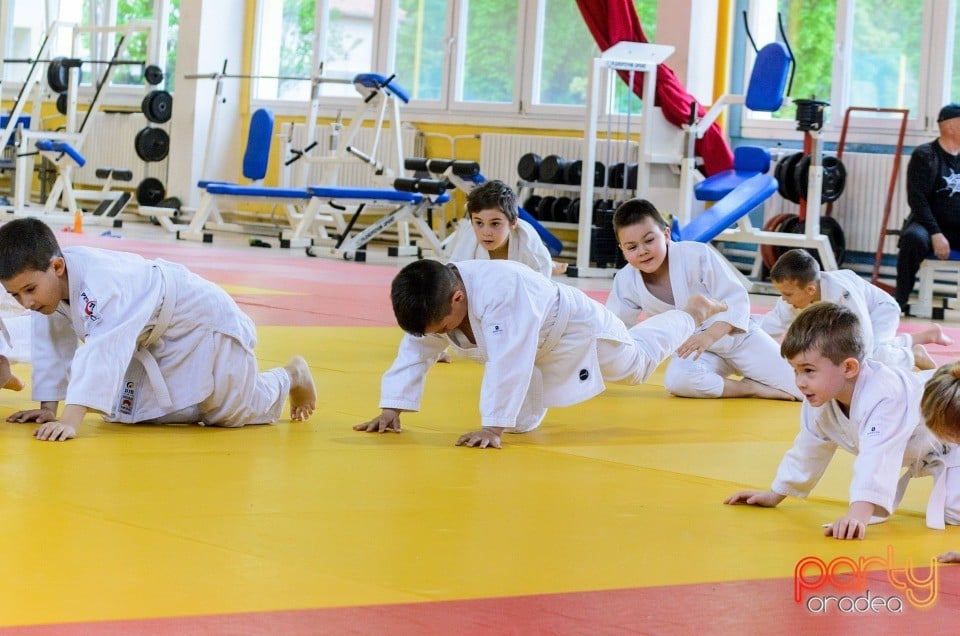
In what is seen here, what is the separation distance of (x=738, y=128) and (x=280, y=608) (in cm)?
941

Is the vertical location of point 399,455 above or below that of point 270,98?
below

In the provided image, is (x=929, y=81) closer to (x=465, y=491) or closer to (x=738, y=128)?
(x=738, y=128)

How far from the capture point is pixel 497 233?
15.8 feet

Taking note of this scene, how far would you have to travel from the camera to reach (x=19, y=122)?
14.2 metres

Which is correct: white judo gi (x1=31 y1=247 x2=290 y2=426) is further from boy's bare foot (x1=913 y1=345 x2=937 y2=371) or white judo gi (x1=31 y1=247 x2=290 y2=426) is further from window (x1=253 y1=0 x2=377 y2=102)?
window (x1=253 y1=0 x2=377 y2=102)

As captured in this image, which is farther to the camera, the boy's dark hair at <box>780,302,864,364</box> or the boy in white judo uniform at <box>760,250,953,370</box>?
the boy in white judo uniform at <box>760,250,953,370</box>

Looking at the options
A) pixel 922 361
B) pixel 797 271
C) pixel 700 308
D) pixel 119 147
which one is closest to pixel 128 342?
pixel 700 308

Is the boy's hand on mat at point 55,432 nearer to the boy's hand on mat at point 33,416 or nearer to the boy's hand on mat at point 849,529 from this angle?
the boy's hand on mat at point 33,416

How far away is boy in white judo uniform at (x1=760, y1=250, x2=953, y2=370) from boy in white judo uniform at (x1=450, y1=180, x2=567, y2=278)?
0.97 meters

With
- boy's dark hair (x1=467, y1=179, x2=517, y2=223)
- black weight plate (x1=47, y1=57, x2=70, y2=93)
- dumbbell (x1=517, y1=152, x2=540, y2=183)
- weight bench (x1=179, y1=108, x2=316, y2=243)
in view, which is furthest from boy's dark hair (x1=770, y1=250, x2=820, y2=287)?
black weight plate (x1=47, y1=57, x2=70, y2=93)

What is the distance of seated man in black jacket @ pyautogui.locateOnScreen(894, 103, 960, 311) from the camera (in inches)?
325

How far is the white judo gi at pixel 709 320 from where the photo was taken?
181 inches

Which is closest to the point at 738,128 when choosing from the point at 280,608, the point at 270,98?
the point at 270,98

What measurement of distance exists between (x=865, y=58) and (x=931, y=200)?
224cm
